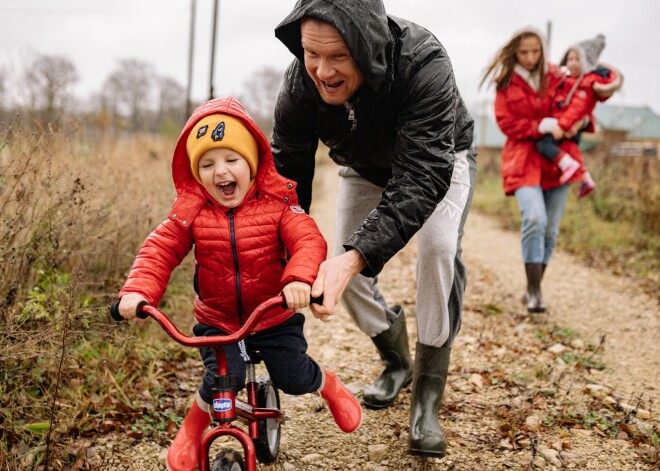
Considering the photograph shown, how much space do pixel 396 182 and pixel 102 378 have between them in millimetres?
2148

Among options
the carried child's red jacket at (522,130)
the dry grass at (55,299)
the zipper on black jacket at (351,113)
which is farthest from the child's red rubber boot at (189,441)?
the carried child's red jacket at (522,130)

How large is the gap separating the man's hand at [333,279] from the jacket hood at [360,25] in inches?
28.0

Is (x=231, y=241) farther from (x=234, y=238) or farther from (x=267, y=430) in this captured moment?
(x=267, y=430)

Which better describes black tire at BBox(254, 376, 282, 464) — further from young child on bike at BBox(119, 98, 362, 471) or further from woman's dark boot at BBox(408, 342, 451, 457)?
woman's dark boot at BBox(408, 342, 451, 457)

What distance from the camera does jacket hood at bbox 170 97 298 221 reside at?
8.36ft

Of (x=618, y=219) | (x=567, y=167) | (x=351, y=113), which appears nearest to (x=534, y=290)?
(x=567, y=167)

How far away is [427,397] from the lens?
2988mm

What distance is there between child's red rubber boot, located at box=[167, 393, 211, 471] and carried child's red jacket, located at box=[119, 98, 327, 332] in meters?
0.42

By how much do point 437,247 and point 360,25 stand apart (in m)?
1.07

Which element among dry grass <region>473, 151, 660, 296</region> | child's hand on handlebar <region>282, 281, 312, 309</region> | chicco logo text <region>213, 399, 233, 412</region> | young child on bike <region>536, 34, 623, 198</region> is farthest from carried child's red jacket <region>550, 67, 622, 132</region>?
chicco logo text <region>213, 399, 233, 412</region>

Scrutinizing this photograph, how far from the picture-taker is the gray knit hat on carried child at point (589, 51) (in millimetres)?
5500

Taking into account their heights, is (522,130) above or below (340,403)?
above

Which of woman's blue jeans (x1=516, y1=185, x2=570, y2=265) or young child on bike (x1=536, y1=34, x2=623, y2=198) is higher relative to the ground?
young child on bike (x1=536, y1=34, x2=623, y2=198)

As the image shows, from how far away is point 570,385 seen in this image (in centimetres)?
378
